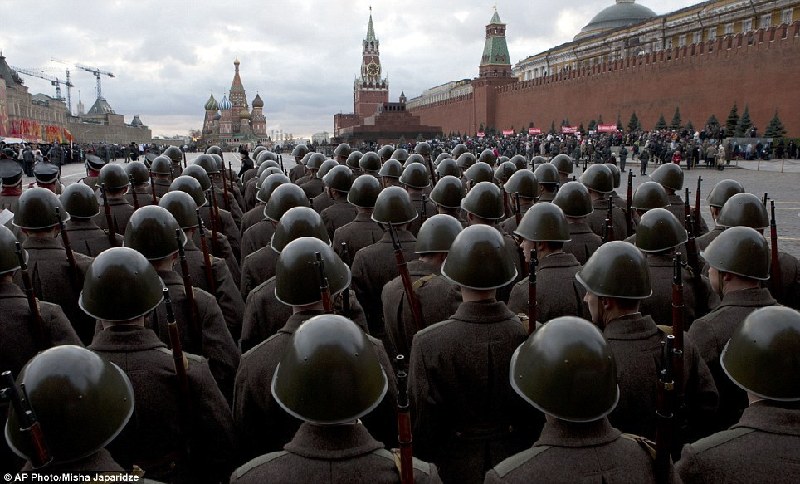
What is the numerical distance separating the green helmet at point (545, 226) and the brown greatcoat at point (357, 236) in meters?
1.77

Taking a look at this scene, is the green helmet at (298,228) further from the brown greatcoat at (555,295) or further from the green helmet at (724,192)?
the green helmet at (724,192)

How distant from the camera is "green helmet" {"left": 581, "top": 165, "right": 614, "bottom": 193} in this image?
22.4ft

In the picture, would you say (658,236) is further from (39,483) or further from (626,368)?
(39,483)

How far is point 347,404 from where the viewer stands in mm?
1806

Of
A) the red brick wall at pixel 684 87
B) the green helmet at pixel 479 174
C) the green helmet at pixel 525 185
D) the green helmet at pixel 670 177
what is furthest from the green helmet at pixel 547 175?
the red brick wall at pixel 684 87

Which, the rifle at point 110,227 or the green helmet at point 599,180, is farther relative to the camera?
the green helmet at point 599,180

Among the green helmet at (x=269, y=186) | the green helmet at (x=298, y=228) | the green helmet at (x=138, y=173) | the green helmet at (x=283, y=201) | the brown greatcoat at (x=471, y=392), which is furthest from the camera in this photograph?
the green helmet at (x=138, y=173)

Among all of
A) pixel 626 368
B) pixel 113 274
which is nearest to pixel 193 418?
pixel 113 274

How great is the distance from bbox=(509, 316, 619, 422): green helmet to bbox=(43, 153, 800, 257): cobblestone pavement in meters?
9.09

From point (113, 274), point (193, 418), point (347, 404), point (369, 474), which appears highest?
point (113, 274)

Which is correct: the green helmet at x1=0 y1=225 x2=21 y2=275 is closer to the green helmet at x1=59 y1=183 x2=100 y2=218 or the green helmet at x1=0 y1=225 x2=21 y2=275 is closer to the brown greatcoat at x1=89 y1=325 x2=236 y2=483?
the brown greatcoat at x1=89 y1=325 x2=236 y2=483

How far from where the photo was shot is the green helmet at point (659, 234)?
160 inches

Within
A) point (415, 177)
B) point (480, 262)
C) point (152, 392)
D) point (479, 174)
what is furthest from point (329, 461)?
point (479, 174)

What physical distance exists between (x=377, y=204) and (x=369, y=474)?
3.55 m
